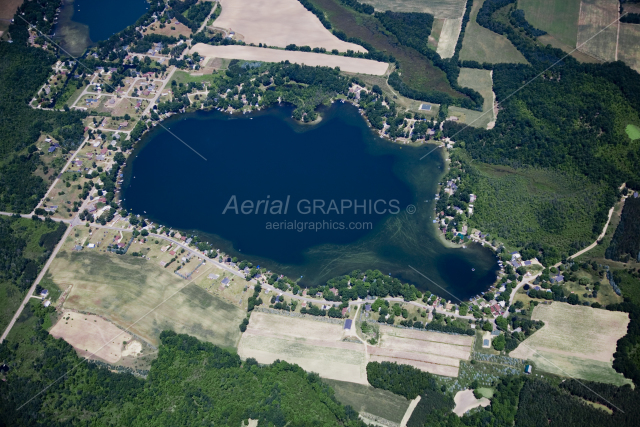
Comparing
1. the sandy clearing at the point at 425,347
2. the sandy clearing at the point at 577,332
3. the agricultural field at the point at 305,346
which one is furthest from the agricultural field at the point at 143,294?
the sandy clearing at the point at 577,332

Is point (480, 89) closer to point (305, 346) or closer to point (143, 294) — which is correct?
point (305, 346)

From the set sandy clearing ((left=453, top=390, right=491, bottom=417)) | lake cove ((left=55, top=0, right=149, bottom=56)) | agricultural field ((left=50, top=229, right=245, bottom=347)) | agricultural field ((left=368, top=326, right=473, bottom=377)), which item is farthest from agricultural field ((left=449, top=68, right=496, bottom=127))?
lake cove ((left=55, top=0, right=149, bottom=56))

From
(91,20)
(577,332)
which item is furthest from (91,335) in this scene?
(91,20)

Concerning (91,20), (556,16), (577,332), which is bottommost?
(577,332)

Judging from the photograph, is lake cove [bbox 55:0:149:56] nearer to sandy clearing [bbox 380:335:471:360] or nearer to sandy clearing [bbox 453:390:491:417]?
sandy clearing [bbox 380:335:471:360]

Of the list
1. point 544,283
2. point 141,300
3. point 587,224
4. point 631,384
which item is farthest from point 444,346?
point 141,300

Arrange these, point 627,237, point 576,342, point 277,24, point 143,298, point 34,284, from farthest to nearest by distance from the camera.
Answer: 1. point 277,24
2. point 627,237
3. point 34,284
4. point 143,298
5. point 576,342

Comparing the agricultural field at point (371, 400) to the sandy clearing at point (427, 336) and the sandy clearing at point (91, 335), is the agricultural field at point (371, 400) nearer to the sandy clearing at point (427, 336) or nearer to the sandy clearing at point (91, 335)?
the sandy clearing at point (427, 336)
